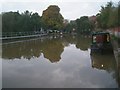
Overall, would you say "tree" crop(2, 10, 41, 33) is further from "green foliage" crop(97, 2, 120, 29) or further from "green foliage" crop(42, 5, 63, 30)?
"green foliage" crop(97, 2, 120, 29)

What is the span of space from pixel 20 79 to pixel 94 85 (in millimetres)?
3377

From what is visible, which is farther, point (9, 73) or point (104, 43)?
point (104, 43)

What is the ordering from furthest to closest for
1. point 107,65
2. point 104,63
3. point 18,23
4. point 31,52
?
point 18,23 < point 31,52 < point 104,63 < point 107,65

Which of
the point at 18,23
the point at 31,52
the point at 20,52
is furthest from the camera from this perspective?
the point at 18,23

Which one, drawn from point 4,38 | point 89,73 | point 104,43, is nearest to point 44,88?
point 89,73

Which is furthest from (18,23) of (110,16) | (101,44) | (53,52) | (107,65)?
(107,65)

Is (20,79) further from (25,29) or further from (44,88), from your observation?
(25,29)

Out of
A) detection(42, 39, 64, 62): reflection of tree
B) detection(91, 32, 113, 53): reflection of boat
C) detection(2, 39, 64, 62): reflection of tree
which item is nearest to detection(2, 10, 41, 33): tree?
detection(2, 39, 64, 62): reflection of tree

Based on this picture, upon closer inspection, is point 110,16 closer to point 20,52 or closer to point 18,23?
point 20,52

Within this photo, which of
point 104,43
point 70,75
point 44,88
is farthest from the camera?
point 104,43

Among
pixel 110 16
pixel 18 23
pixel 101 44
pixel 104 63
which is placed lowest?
pixel 104 63

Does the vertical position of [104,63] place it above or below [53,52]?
above

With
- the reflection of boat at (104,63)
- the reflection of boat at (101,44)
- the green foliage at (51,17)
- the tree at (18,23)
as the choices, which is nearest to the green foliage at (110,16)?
the reflection of boat at (101,44)

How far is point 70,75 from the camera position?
13242mm
